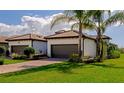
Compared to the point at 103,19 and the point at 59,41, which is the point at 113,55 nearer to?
the point at 59,41

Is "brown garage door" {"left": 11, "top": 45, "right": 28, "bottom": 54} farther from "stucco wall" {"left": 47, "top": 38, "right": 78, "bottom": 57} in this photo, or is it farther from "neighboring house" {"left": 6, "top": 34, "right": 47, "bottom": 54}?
"stucco wall" {"left": 47, "top": 38, "right": 78, "bottom": 57}

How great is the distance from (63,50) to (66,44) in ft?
3.61

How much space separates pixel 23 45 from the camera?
34688 mm

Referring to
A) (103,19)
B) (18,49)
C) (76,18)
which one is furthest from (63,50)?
(103,19)

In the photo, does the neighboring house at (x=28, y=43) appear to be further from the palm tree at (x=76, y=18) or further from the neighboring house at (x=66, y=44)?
the palm tree at (x=76, y=18)

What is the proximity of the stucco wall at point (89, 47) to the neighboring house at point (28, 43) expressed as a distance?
604 centimetres

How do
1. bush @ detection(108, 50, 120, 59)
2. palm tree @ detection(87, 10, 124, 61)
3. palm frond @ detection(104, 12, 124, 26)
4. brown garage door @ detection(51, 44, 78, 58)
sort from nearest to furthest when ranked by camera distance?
palm frond @ detection(104, 12, 124, 26)
palm tree @ detection(87, 10, 124, 61)
brown garage door @ detection(51, 44, 78, 58)
bush @ detection(108, 50, 120, 59)

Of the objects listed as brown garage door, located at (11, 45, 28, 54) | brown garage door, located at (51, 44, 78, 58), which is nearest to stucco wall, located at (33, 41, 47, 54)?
brown garage door, located at (11, 45, 28, 54)

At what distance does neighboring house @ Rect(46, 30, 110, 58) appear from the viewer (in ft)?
104

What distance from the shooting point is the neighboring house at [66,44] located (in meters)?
31.8

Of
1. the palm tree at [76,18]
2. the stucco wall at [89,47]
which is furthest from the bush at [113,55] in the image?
the palm tree at [76,18]

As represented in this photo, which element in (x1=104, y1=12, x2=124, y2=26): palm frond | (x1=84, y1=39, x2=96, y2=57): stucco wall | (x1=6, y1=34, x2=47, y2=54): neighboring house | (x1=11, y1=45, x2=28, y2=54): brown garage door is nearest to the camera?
(x1=104, y1=12, x2=124, y2=26): palm frond
